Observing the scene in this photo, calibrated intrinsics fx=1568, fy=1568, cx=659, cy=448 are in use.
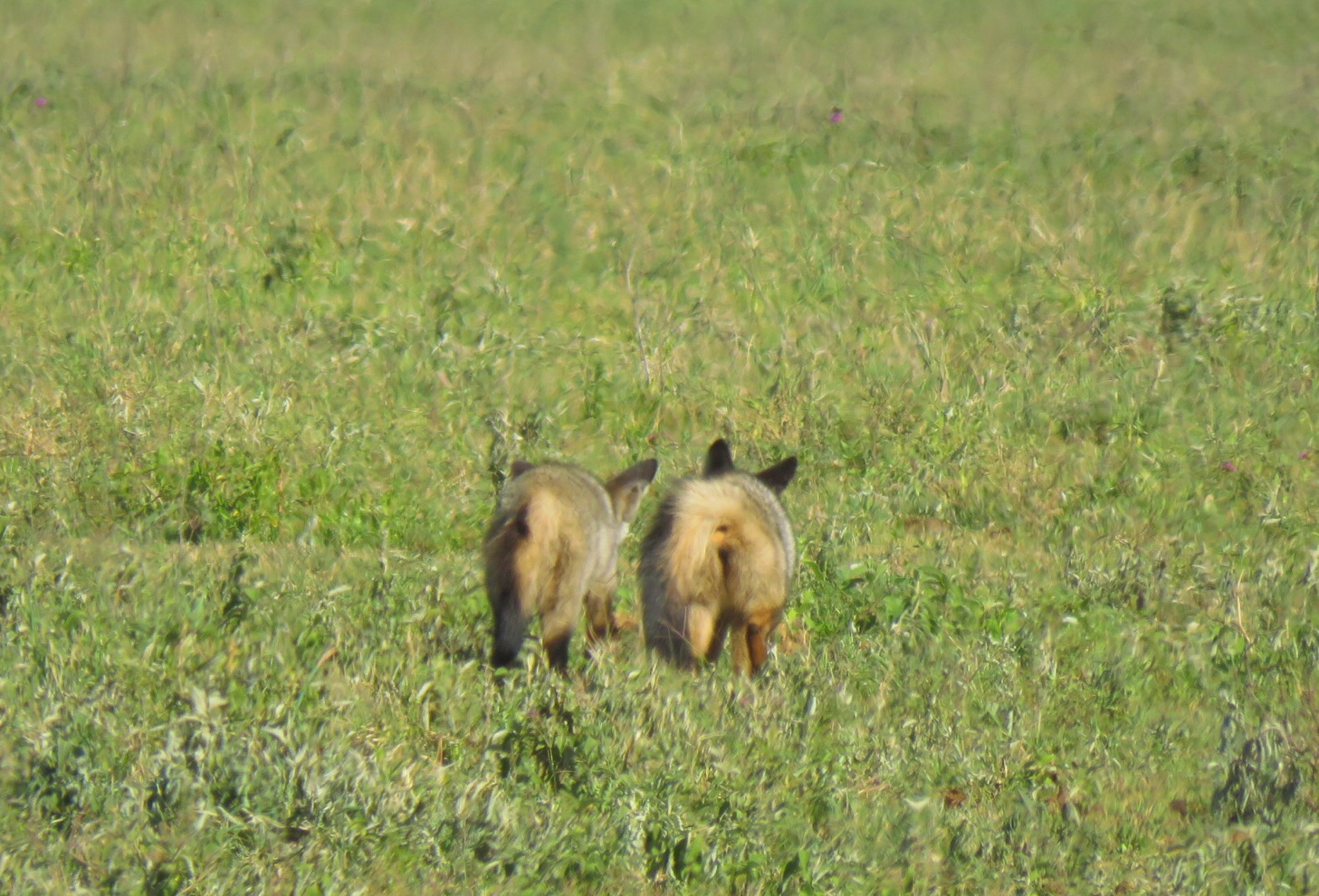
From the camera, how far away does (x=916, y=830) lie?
5.29 meters

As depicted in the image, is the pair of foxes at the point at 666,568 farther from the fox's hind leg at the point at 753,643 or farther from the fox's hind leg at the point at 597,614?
the fox's hind leg at the point at 597,614

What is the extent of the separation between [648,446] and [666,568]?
10.00 ft

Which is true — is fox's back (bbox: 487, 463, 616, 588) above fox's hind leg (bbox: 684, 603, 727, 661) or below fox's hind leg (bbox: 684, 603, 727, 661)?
above

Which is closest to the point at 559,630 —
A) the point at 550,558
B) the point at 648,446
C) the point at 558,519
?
the point at 550,558

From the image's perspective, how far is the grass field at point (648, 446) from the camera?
5.01 m

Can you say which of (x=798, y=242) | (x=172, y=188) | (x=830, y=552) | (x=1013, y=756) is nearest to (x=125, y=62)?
(x=172, y=188)

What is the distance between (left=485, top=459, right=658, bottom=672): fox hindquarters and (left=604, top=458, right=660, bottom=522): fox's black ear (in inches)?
8.9

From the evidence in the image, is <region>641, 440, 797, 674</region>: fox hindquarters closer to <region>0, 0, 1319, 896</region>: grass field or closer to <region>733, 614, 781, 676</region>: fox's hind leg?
<region>733, 614, 781, 676</region>: fox's hind leg

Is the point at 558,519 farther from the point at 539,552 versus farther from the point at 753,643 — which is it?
the point at 753,643

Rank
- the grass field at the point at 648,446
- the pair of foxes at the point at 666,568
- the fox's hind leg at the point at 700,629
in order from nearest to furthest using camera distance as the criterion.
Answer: the grass field at the point at 648,446 < the pair of foxes at the point at 666,568 < the fox's hind leg at the point at 700,629

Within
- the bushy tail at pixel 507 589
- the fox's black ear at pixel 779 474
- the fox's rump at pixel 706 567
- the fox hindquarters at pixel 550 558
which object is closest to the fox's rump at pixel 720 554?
the fox's rump at pixel 706 567

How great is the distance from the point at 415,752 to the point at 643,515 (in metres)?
3.32

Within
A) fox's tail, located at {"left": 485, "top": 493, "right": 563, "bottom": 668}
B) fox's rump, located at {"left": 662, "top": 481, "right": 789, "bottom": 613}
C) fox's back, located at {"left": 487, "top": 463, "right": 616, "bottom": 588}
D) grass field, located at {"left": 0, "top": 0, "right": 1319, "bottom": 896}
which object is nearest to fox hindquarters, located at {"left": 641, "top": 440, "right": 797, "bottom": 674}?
fox's rump, located at {"left": 662, "top": 481, "right": 789, "bottom": 613}

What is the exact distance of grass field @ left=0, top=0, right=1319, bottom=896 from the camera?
16.4ft
